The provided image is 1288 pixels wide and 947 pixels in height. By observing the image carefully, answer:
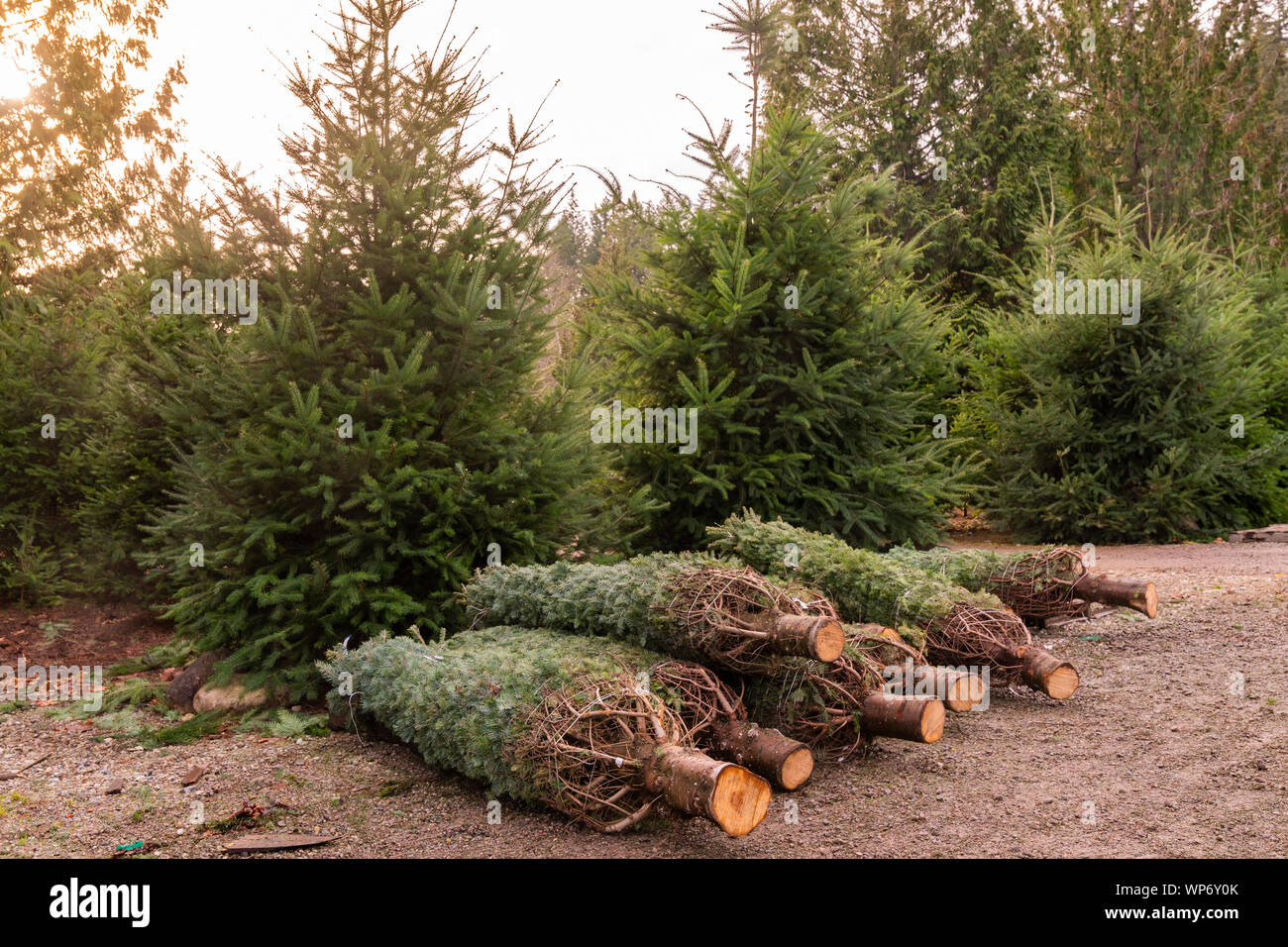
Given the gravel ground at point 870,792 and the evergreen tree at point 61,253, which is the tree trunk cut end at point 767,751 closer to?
the gravel ground at point 870,792

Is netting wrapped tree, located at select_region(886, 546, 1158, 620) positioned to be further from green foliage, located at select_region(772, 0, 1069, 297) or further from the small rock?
green foliage, located at select_region(772, 0, 1069, 297)

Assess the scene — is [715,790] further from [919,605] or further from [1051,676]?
[1051,676]

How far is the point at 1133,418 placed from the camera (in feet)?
43.7

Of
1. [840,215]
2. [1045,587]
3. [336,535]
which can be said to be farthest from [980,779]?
[840,215]

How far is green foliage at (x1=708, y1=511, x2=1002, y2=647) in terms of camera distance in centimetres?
603

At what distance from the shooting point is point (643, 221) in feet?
30.4

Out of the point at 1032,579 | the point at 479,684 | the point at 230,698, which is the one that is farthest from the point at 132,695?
the point at 1032,579

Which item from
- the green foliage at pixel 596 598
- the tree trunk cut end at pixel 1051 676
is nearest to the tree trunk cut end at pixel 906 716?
the green foliage at pixel 596 598

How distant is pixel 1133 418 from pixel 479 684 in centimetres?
1183

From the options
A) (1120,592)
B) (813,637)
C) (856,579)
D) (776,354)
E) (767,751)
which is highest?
(776,354)

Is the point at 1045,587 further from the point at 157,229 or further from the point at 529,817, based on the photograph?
the point at 157,229

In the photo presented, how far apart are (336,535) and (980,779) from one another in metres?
4.15

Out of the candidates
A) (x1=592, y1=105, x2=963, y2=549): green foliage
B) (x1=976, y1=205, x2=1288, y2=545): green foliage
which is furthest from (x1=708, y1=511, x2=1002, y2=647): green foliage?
(x1=976, y1=205, x2=1288, y2=545): green foliage

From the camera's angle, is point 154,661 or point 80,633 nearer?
point 154,661
